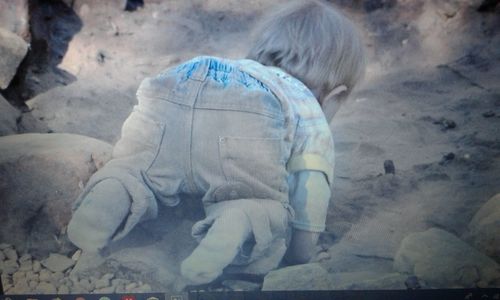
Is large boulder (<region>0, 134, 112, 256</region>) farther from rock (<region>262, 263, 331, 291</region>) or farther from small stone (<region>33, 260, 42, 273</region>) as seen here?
rock (<region>262, 263, 331, 291</region>)

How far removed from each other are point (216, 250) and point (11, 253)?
1.54ft

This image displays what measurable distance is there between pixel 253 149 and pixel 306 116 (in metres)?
0.18

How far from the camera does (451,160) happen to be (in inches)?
52.5

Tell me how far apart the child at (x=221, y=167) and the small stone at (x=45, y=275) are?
10 centimetres

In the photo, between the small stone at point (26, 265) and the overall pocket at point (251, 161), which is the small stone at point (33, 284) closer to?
the small stone at point (26, 265)

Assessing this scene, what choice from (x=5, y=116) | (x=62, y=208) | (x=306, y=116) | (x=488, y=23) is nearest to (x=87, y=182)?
(x=62, y=208)

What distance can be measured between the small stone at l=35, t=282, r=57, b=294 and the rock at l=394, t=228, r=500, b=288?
732mm

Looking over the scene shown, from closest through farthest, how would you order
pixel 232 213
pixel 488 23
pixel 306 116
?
pixel 232 213 → pixel 306 116 → pixel 488 23

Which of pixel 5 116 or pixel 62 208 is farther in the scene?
pixel 5 116

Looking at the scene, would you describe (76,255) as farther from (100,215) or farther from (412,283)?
(412,283)

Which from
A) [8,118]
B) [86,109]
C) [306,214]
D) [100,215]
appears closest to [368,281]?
[306,214]

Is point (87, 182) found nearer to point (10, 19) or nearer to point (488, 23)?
point (10, 19)

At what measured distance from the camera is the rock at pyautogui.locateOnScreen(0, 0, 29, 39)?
1.46m

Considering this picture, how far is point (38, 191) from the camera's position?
125 centimetres
